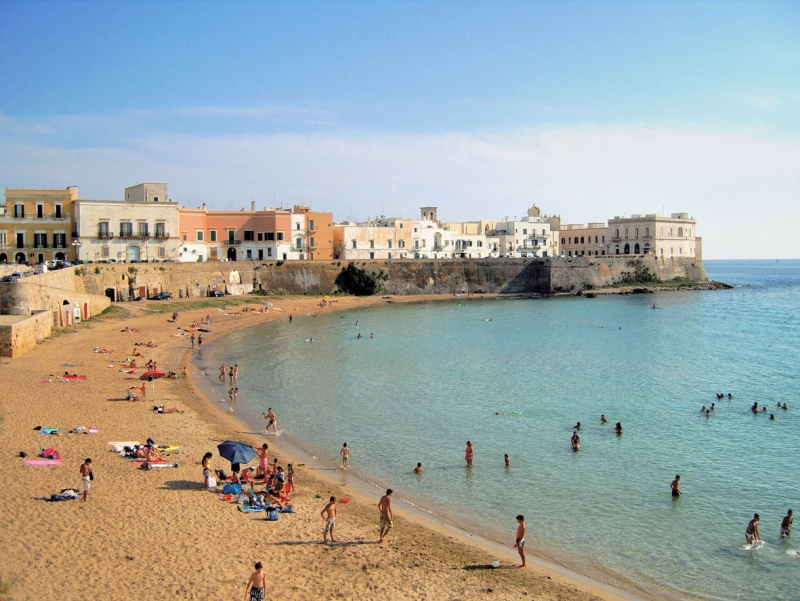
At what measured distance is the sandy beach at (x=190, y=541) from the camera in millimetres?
12039

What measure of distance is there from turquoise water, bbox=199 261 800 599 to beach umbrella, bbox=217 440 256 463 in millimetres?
3640

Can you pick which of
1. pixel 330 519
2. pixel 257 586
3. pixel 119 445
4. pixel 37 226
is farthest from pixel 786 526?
pixel 37 226

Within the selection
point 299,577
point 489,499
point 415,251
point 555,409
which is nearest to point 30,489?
point 299,577

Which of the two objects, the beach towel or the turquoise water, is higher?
the beach towel

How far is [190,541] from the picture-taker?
13656mm

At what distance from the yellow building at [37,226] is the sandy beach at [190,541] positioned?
114ft

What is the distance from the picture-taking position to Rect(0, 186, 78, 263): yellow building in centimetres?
5147

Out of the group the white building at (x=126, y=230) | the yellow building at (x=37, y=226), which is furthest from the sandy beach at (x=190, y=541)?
the white building at (x=126, y=230)

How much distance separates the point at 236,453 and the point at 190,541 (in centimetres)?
360

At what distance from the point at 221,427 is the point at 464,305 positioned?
45.1 meters

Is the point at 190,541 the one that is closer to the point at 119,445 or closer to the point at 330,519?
the point at 330,519

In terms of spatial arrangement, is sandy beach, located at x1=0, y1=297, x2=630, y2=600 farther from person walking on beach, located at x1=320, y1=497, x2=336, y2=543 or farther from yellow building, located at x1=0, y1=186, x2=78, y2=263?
yellow building, located at x1=0, y1=186, x2=78, y2=263

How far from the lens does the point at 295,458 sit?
20.6 metres

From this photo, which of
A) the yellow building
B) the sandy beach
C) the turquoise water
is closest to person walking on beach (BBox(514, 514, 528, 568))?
the sandy beach
